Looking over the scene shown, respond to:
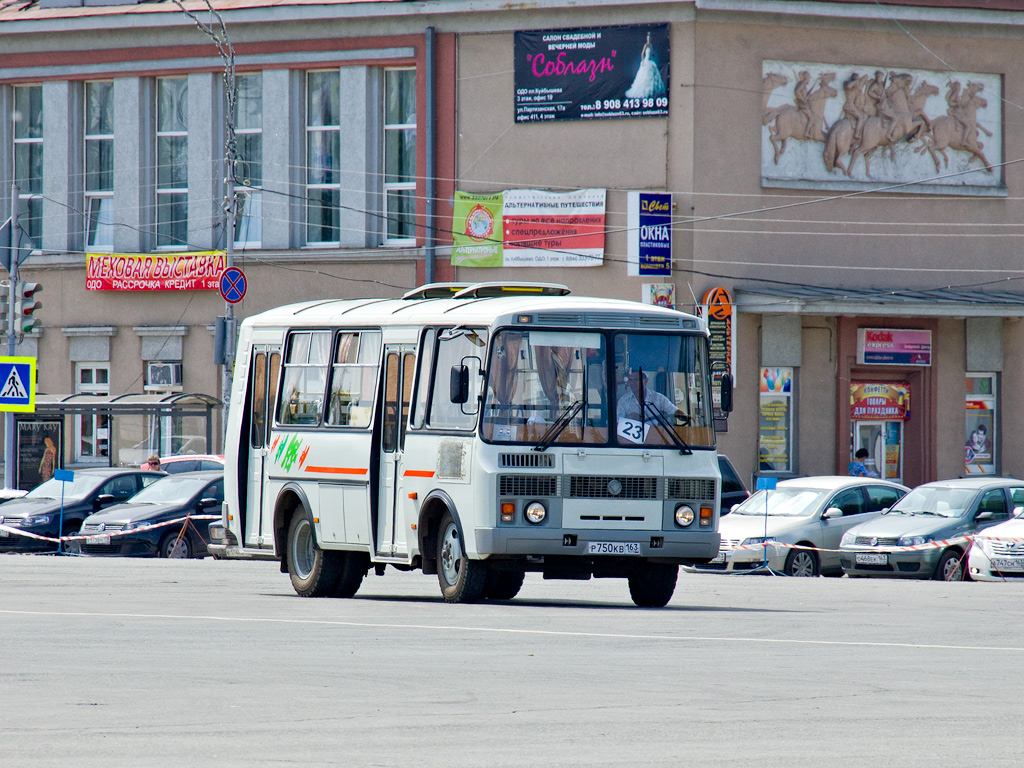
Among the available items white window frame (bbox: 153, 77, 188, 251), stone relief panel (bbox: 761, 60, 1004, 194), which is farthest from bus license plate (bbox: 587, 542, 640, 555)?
white window frame (bbox: 153, 77, 188, 251)

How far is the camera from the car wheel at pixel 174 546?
85.7 feet

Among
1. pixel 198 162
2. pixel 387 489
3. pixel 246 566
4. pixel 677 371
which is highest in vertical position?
pixel 198 162

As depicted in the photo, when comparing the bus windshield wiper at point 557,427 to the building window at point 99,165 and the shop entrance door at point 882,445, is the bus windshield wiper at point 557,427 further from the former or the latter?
the building window at point 99,165

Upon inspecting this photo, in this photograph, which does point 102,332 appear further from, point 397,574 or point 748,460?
point 397,574

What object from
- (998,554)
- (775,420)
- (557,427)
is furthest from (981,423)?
(557,427)

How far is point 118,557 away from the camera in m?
25.9

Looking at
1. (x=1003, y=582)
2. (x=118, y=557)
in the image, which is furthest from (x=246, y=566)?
(x=1003, y=582)

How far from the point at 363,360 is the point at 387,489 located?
1.37 metres

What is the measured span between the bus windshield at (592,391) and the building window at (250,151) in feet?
79.8

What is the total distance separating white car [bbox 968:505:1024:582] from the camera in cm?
2192

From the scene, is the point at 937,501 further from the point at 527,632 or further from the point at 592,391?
the point at 527,632

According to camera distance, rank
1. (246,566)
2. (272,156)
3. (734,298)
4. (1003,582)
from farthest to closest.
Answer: (272,156) < (734,298) < (246,566) < (1003,582)

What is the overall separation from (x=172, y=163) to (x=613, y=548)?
88.2ft

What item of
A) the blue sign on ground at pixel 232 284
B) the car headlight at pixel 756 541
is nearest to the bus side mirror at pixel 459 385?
the car headlight at pixel 756 541
